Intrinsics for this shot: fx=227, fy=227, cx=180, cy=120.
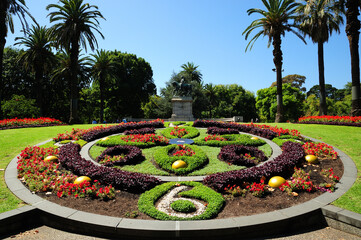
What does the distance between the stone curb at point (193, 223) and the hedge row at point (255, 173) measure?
5.11 feet

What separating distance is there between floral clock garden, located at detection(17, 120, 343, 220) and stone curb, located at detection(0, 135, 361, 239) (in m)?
0.35

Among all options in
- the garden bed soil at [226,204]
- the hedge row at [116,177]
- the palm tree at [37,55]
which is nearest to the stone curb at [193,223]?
the garden bed soil at [226,204]

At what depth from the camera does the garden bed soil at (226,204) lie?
5.63m

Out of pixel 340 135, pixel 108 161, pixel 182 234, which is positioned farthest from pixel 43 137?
pixel 340 135

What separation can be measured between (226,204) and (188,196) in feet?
3.51

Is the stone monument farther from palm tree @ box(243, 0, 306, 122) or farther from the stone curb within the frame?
the stone curb

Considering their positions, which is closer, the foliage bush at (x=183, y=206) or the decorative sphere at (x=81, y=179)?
the foliage bush at (x=183, y=206)

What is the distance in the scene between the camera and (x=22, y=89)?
39.4 metres

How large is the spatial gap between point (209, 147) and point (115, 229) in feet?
24.3

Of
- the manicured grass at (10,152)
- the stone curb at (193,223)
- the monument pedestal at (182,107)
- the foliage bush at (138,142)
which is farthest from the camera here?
the monument pedestal at (182,107)

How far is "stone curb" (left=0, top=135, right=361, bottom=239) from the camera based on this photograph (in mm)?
4770

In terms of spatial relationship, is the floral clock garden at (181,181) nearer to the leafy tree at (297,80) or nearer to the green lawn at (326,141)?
the green lawn at (326,141)

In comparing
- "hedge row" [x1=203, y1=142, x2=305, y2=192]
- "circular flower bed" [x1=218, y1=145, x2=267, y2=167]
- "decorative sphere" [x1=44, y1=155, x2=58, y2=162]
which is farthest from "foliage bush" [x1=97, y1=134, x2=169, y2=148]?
"hedge row" [x1=203, y1=142, x2=305, y2=192]

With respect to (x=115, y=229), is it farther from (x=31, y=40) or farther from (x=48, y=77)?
(x=48, y=77)
